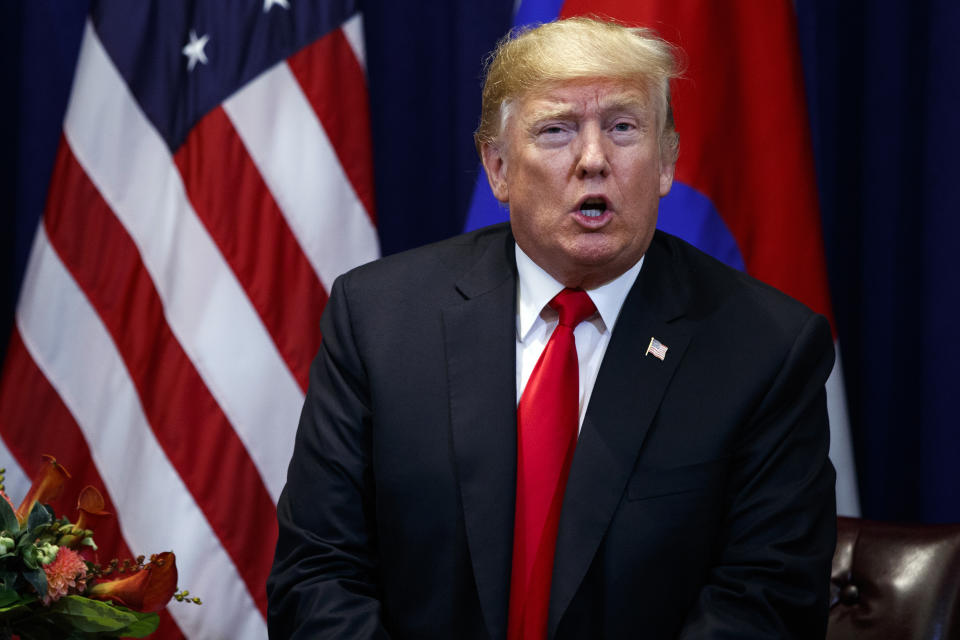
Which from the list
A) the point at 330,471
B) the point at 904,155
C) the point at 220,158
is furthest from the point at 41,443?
the point at 904,155

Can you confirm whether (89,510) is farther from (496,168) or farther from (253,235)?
(253,235)

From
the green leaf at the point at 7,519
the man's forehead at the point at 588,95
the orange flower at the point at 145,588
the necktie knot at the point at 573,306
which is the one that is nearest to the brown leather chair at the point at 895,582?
the necktie knot at the point at 573,306

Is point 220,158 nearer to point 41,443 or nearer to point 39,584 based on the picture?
point 41,443

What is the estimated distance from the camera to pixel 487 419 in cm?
176

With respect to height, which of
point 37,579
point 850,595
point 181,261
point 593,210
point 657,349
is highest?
point 593,210

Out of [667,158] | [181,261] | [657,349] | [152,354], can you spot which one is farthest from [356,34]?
[657,349]

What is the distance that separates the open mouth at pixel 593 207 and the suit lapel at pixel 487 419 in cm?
21

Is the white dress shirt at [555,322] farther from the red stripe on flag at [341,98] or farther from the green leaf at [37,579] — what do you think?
the red stripe on flag at [341,98]

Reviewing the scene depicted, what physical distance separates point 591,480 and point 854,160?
5.49 ft

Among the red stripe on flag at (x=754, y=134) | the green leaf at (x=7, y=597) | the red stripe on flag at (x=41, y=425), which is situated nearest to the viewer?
the green leaf at (x=7, y=597)

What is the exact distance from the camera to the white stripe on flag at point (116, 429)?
2664mm

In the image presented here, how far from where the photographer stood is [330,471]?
178cm

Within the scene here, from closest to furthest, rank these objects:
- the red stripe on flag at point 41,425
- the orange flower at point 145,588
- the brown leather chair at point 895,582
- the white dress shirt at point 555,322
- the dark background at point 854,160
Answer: the orange flower at point 145,588 → the white dress shirt at point 555,322 → the brown leather chair at point 895,582 → the red stripe on flag at point 41,425 → the dark background at point 854,160

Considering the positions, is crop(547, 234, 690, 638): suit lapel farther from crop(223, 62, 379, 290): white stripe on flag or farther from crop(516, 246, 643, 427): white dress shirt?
crop(223, 62, 379, 290): white stripe on flag
